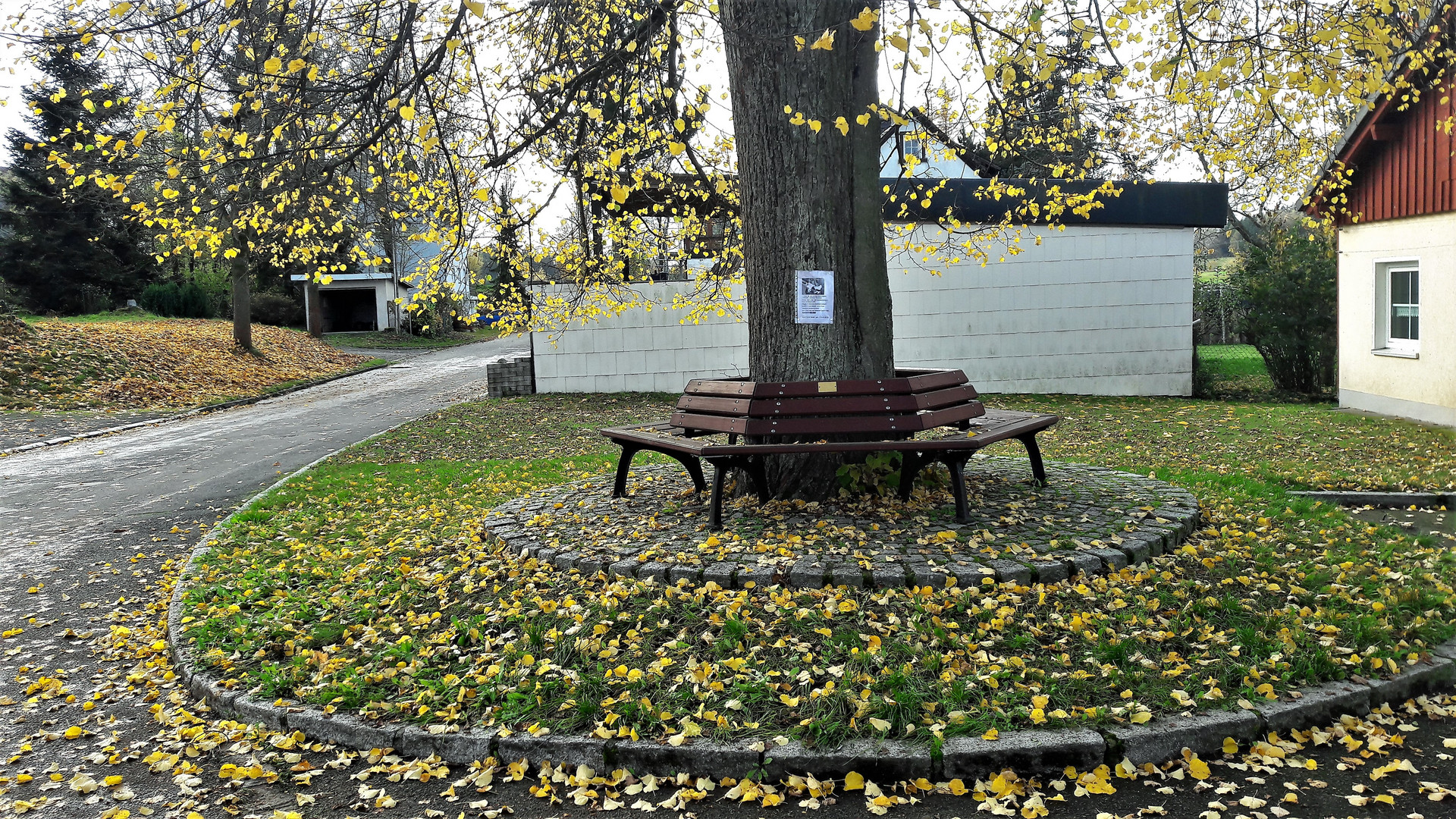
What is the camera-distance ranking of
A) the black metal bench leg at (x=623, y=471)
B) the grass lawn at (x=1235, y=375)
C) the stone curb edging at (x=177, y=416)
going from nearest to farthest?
the black metal bench leg at (x=623, y=471) → the stone curb edging at (x=177, y=416) → the grass lawn at (x=1235, y=375)

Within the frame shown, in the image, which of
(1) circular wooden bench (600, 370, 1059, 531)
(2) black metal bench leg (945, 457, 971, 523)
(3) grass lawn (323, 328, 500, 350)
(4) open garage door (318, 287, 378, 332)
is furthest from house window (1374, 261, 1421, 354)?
(4) open garage door (318, 287, 378, 332)

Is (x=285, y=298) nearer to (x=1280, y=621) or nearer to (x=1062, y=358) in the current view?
(x=1062, y=358)

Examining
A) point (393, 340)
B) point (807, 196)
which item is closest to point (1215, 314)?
point (807, 196)

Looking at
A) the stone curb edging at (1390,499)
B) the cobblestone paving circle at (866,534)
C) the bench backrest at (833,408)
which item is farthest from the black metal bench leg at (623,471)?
the stone curb edging at (1390,499)

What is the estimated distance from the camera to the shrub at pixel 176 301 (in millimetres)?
31141

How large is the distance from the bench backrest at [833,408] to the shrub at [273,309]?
3529 cm

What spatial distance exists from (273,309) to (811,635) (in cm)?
3755

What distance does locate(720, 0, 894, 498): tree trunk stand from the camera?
20.0 ft

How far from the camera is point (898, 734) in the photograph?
11.6 ft

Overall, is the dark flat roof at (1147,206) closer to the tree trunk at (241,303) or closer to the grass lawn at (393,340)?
the tree trunk at (241,303)

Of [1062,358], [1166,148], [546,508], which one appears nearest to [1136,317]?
[1062,358]

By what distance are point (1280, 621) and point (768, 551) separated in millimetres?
2451

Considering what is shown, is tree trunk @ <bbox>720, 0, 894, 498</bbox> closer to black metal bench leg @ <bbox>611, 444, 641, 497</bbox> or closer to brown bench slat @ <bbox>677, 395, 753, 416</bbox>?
brown bench slat @ <bbox>677, 395, 753, 416</bbox>

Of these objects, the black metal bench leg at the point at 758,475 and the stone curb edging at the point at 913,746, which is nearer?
the stone curb edging at the point at 913,746
